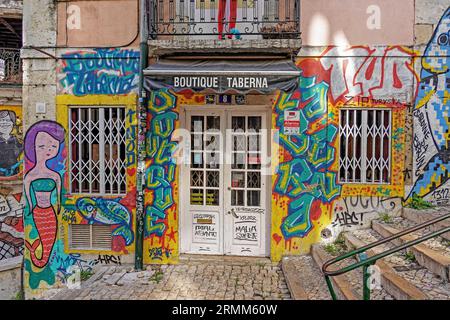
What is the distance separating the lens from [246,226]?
20.4 ft

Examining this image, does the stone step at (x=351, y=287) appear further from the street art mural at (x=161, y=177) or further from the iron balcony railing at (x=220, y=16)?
the iron balcony railing at (x=220, y=16)

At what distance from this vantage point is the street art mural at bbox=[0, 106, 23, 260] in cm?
904

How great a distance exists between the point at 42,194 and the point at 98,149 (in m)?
1.42

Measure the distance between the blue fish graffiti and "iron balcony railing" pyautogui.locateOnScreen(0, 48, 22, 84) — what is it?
5626 millimetres

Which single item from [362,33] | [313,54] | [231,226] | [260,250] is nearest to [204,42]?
[313,54]

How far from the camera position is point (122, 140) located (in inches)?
244

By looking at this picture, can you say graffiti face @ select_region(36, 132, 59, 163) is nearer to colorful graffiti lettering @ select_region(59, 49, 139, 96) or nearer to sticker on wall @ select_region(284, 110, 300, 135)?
colorful graffiti lettering @ select_region(59, 49, 139, 96)

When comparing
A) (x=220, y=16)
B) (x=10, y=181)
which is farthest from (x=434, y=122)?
(x=10, y=181)

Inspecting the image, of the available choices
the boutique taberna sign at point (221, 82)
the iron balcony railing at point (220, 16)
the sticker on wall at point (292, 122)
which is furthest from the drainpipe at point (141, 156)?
the sticker on wall at point (292, 122)

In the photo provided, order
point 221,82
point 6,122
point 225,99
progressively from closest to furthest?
point 221,82
point 225,99
point 6,122

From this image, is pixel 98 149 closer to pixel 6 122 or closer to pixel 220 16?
pixel 220 16

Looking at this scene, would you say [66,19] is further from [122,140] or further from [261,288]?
[261,288]

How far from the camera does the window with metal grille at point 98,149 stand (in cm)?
621
